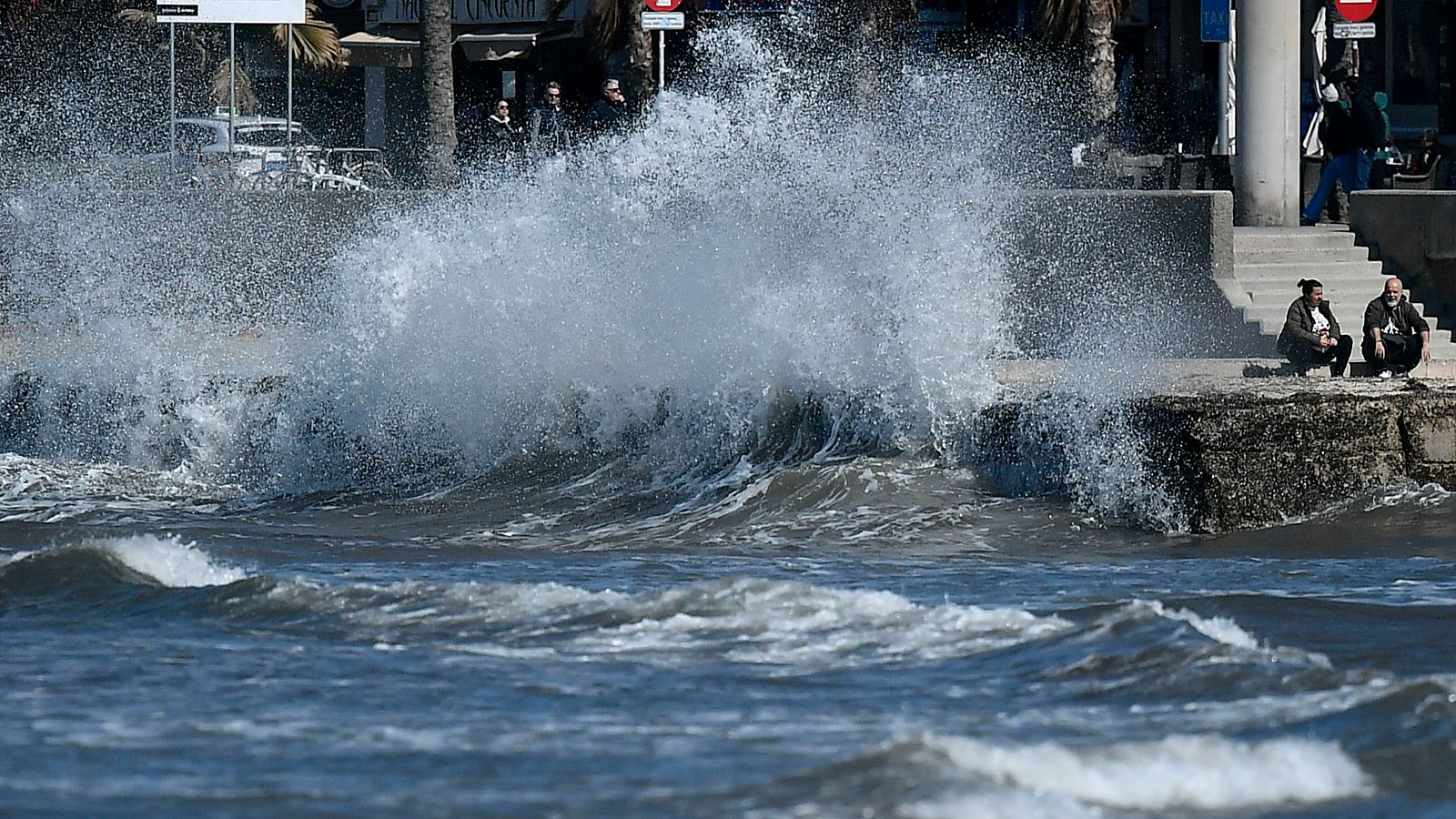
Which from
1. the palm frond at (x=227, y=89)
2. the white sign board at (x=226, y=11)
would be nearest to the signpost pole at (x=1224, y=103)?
the white sign board at (x=226, y=11)

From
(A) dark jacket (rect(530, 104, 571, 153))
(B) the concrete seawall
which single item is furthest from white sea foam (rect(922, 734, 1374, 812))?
(A) dark jacket (rect(530, 104, 571, 153))

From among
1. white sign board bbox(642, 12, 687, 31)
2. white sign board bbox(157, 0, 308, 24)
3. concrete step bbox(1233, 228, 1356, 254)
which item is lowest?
concrete step bbox(1233, 228, 1356, 254)

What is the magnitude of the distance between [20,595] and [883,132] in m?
6.93

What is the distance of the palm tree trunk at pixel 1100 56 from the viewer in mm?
24000

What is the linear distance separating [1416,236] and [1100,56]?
8223mm

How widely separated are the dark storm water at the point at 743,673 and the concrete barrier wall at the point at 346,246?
16.6ft

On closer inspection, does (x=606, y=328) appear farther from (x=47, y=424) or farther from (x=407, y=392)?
(x=47, y=424)

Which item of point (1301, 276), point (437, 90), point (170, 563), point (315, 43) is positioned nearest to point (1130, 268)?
point (1301, 276)

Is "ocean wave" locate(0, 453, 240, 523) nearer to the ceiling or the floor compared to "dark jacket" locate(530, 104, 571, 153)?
nearer to the floor

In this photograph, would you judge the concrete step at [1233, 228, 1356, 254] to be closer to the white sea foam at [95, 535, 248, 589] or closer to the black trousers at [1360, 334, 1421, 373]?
the black trousers at [1360, 334, 1421, 373]

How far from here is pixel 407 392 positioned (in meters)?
13.0

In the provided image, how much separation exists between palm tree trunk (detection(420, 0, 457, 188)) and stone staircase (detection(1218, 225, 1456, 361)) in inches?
286

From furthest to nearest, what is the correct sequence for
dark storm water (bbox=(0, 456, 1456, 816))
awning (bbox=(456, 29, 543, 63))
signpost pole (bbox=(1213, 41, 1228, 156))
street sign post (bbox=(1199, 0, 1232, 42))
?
awning (bbox=(456, 29, 543, 63)), signpost pole (bbox=(1213, 41, 1228, 156)), street sign post (bbox=(1199, 0, 1232, 42)), dark storm water (bbox=(0, 456, 1456, 816))

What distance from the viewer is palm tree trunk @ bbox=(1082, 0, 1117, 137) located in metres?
24.0
